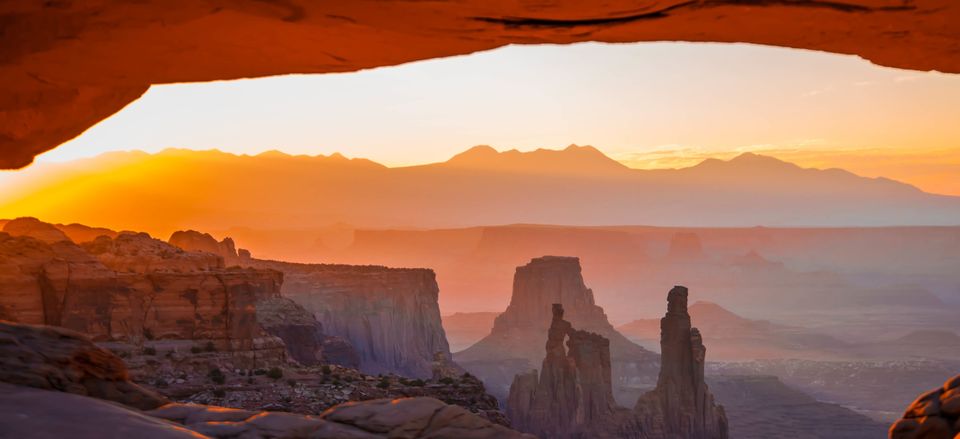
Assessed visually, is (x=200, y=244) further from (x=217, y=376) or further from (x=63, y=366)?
(x=63, y=366)

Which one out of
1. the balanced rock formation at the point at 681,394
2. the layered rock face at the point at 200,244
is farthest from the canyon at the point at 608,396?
the layered rock face at the point at 200,244

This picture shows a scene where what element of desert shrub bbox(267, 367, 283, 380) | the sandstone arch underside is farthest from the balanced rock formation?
the sandstone arch underside

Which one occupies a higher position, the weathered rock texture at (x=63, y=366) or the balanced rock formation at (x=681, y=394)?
the weathered rock texture at (x=63, y=366)

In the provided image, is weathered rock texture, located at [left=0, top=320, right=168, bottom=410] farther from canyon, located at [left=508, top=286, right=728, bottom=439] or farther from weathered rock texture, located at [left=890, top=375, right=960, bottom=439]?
canyon, located at [left=508, top=286, right=728, bottom=439]

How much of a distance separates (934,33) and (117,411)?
320 inches

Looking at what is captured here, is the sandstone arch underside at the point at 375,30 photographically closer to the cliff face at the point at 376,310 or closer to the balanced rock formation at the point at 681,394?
the balanced rock formation at the point at 681,394

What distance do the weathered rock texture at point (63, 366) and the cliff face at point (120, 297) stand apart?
30087 millimetres

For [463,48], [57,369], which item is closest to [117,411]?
[57,369]

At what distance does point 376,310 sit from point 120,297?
59345mm

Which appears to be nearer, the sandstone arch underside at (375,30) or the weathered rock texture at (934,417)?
the sandstone arch underside at (375,30)

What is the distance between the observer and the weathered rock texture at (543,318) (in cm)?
12773

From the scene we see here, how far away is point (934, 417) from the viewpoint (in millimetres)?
9852

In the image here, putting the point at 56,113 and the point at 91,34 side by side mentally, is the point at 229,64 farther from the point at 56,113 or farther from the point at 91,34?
the point at 56,113

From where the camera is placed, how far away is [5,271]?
38.8 metres
